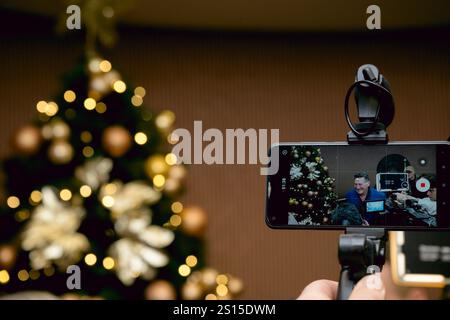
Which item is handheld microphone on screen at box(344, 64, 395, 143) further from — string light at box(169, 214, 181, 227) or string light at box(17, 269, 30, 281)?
string light at box(17, 269, 30, 281)

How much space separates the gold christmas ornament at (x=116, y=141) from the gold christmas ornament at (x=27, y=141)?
27 cm

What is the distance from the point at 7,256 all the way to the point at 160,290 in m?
0.63

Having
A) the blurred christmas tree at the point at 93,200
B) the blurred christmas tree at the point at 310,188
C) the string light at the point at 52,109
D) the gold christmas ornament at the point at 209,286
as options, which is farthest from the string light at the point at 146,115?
the blurred christmas tree at the point at 310,188

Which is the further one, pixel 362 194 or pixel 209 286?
pixel 209 286

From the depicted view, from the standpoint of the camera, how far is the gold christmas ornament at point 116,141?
6.75ft

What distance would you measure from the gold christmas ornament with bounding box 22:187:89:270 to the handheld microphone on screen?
151 cm

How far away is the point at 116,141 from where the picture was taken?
81.0 inches

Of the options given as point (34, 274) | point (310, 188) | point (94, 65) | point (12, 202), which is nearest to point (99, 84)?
point (94, 65)

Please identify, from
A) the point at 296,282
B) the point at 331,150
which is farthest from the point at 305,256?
the point at 331,150

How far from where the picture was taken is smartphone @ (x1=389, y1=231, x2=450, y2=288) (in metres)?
2.39

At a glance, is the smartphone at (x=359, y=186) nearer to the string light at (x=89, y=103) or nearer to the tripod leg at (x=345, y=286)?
the tripod leg at (x=345, y=286)

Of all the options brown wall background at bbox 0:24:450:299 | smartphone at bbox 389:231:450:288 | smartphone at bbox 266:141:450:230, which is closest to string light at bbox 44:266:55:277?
brown wall background at bbox 0:24:450:299

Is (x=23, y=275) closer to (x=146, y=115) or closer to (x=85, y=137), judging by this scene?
(x=85, y=137)

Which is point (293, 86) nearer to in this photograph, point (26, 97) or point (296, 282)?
point (296, 282)
